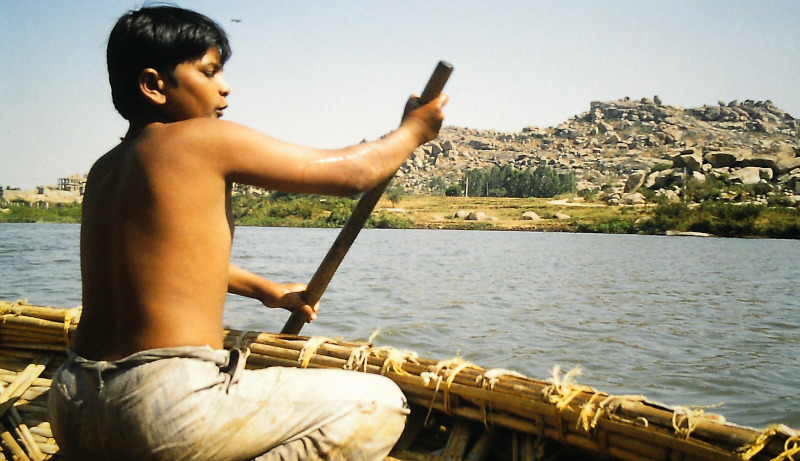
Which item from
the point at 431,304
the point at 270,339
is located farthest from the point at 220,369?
the point at 431,304

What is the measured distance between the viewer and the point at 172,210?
4.09 feet

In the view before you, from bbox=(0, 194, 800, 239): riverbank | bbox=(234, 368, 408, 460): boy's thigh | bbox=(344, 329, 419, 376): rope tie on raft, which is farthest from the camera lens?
bbox=(0, 194, 800, 239): riverbank

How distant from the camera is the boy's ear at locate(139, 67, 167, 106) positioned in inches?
54.1

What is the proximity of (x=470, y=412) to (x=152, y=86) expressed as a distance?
4.00 ft

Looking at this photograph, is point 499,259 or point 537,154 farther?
point 537,154

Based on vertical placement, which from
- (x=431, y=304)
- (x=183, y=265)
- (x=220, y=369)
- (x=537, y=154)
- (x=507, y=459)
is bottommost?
(x=431, y=304)

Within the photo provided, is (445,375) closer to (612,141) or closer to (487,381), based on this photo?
(487,381)

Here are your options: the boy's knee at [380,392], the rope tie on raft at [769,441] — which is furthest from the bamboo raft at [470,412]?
the boy's knee at [380,392]

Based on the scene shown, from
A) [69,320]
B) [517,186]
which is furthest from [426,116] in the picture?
[517,186]

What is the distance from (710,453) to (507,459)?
0.66 m

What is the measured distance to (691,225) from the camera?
31.1 m

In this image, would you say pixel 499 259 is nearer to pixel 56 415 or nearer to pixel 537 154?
pixel 56 415

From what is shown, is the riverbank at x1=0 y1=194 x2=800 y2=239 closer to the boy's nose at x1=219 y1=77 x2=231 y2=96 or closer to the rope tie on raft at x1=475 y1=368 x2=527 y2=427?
the rope tie on raft at x1=475 y1=368 x2=527 y2=427

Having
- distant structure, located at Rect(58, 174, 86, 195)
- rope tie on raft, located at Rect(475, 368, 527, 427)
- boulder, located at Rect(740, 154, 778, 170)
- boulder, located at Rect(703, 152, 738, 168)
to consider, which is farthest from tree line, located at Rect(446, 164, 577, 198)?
rope tie on raft, located at Rect(475, 368, 527, 427)
